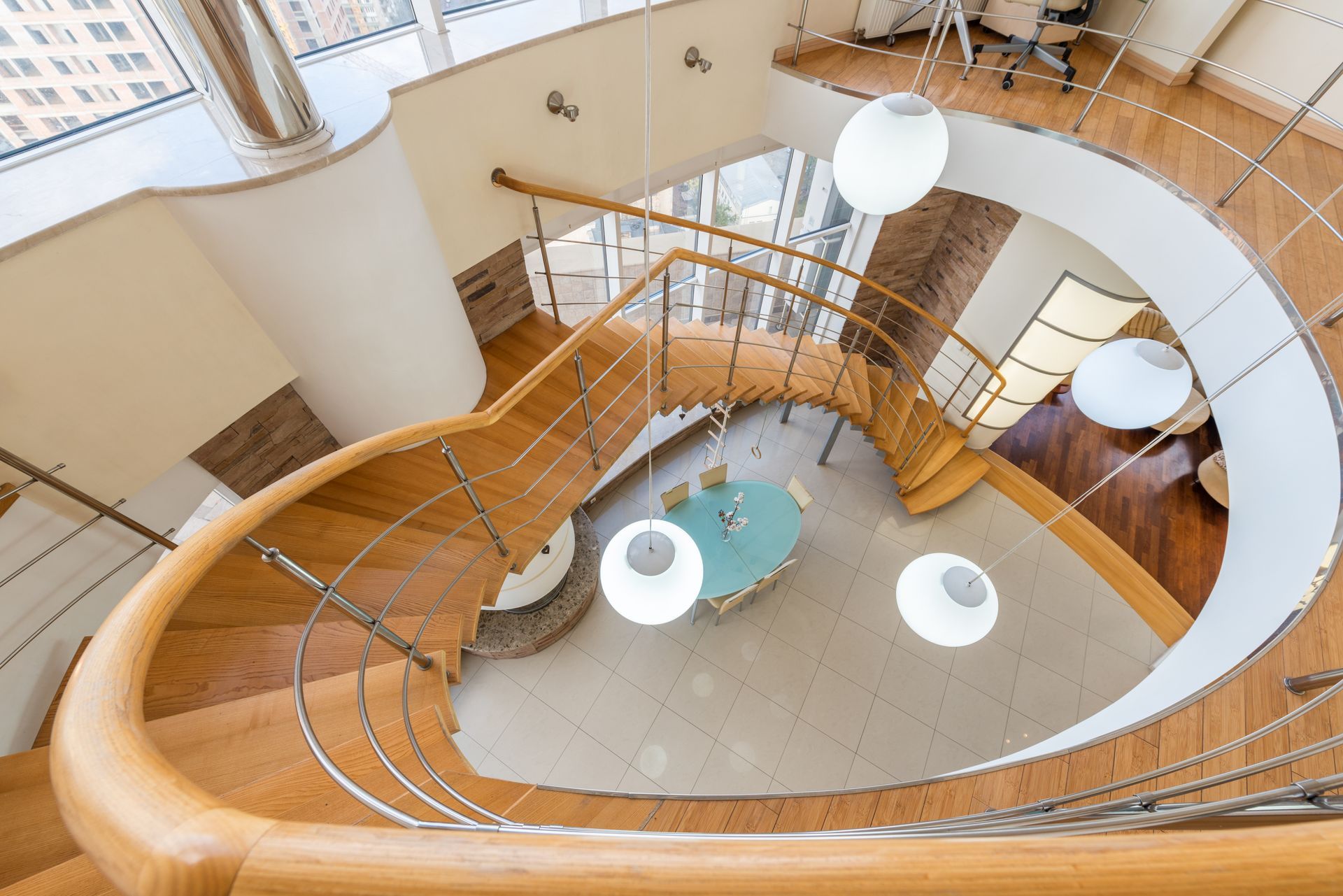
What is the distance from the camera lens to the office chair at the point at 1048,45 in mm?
3074

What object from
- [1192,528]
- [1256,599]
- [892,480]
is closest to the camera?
[1256,599]

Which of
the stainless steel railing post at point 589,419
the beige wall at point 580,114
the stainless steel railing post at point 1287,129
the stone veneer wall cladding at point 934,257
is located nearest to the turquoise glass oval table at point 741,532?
the stainless steel railing post at point 589,419

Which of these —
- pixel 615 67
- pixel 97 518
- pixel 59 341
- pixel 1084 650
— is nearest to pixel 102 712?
pixel 97 518

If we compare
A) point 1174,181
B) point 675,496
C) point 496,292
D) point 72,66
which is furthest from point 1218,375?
point 72,66

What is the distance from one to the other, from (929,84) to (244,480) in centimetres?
416

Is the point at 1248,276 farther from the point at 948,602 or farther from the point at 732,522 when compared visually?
the point at 732,522

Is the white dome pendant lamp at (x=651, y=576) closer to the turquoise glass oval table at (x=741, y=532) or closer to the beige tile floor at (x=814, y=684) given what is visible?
the turquoise glass oval table at (x=741, y=532)

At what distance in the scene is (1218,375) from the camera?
88.8 inches

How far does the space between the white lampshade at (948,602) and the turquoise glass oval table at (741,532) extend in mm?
1266

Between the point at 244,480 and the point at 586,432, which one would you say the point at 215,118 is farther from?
the point at 586,432

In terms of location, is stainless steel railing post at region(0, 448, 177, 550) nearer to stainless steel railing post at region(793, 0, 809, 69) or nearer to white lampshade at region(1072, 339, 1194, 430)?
white lampshade at region(1072, 339, 1194, 430)

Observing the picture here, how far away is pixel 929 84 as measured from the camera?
3.45 metres

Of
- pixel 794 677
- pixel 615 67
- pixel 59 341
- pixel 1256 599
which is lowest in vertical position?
pixel 794 677

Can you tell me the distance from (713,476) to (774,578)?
2.69 ft
